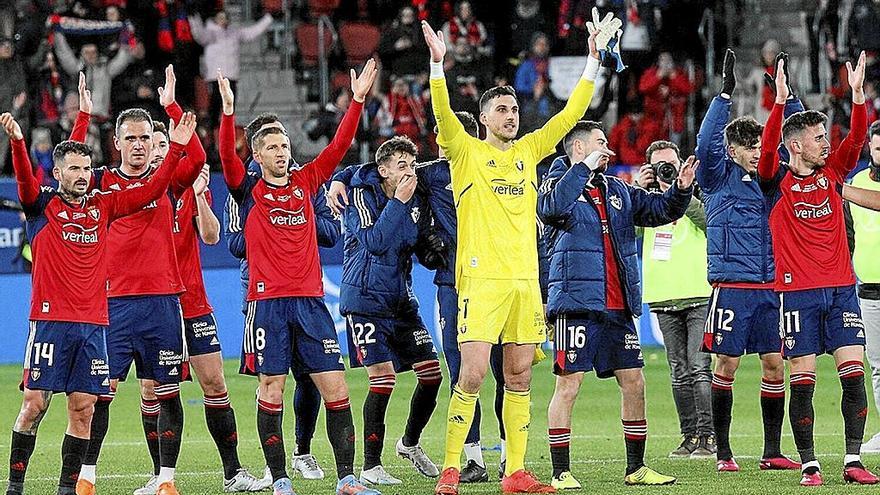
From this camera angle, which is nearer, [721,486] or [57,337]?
[57,337]

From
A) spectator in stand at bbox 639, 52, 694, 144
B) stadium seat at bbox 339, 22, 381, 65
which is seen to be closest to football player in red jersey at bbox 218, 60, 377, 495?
spectator in stand at bbox 639, 52, 694, 144

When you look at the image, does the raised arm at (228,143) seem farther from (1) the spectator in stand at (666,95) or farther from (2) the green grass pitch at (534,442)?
(1) the spectator in stand at (666,95)

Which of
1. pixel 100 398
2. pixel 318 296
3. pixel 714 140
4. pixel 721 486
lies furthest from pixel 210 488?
pixel 714 140

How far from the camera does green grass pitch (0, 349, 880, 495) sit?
32.0 ft

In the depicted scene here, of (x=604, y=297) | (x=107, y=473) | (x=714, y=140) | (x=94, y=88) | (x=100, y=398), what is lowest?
(x=107, y=473)

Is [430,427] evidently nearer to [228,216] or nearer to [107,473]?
[107,473]

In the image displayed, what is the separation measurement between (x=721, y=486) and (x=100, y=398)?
13.0 ft

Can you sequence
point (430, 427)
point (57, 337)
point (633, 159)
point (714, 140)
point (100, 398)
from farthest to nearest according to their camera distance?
point (633, 159) → point (430, 427) → point (714, 140) → point (100, 398) → point (57, 337)

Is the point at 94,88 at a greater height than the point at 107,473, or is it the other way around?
the point at 94,88

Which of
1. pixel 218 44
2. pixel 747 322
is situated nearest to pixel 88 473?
pixel 747 322

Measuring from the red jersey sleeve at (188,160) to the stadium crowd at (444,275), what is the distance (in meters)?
0.02

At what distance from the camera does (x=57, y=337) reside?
342 inches

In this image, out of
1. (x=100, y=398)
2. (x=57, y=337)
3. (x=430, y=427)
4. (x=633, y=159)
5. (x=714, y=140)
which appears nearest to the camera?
(x=57, y=337)

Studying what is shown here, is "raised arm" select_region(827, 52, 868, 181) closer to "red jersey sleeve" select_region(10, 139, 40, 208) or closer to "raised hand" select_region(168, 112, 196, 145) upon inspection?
"raised hand" select_region(168, 112, 196, 145)
